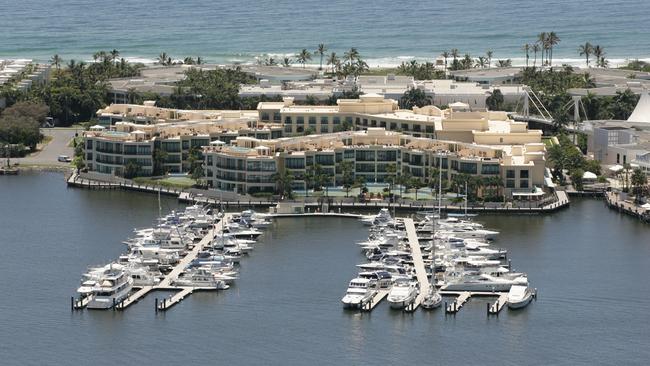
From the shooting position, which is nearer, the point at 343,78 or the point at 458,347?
the point at 458,347

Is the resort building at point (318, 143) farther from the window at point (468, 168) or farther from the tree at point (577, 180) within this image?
the tree at point (577, 180)

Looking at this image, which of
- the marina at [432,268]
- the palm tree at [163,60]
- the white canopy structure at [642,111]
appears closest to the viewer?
the marina at [432,268]

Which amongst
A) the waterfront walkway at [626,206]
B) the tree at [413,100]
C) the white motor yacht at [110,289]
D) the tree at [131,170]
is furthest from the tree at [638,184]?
the white motor yacht at [110,289]

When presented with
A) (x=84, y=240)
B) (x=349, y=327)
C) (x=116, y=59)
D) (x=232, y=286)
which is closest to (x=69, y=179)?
(x=84, y=240)

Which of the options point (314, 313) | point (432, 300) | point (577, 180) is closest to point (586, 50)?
point (577, 180)

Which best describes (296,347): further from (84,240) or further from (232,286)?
(84,240)

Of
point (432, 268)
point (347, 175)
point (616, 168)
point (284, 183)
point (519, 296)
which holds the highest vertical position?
point (616, 168)

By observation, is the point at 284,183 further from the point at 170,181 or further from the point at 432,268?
the point at 432,268
